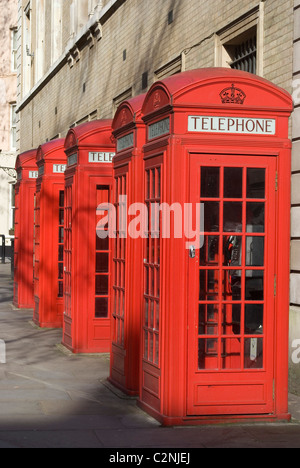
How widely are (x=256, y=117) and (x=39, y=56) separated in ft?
79.1

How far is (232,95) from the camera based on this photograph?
770 cm

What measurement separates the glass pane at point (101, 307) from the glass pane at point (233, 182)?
178 inches

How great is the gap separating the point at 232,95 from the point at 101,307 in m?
4.90

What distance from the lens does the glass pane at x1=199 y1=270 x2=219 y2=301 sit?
25.3 ft

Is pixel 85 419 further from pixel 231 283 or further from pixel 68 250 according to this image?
pixel 68 250

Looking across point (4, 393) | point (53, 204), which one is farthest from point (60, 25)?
point (4, 393)

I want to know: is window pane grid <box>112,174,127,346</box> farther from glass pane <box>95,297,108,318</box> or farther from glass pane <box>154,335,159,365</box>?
glass pane <box>95,297,108,318</box>

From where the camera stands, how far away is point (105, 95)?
65.7 feet

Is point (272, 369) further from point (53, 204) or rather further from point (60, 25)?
point (60, 25)

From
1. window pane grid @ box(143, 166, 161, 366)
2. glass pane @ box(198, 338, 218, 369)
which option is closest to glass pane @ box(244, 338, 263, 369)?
glass pane @ box(198, 338, 218, 369)

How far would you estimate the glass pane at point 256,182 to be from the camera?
7.75 meters

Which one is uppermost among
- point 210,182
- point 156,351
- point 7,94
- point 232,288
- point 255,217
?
point 7,94

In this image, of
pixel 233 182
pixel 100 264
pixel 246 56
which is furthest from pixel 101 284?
pixel 233 182

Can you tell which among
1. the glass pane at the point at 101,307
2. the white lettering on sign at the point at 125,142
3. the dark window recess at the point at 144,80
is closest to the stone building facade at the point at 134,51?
the dark window recess at the point at 144,80
